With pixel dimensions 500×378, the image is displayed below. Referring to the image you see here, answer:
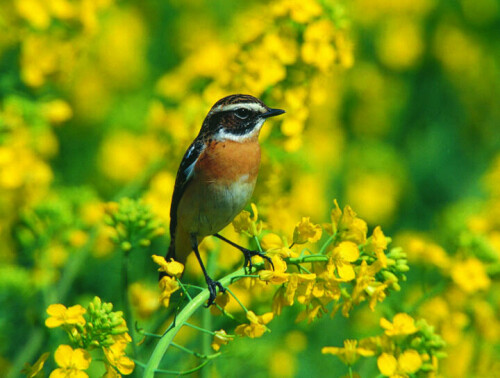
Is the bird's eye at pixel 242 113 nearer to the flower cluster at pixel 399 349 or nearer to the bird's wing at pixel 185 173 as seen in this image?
the bird's wing at pixel 185 173

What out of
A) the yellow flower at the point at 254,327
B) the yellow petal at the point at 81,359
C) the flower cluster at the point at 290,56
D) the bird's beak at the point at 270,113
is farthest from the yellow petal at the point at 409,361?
the flower cluster at the point at 290,56

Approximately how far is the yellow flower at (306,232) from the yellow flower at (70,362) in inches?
33.4

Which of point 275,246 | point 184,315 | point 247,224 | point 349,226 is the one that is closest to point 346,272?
point 349,226

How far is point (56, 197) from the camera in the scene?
15.7 feet

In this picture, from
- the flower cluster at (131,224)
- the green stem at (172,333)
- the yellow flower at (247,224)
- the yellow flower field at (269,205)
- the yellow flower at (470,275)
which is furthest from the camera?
the yellow flower at (470,275)

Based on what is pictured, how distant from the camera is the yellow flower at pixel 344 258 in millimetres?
2539

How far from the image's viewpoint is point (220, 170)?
348cm

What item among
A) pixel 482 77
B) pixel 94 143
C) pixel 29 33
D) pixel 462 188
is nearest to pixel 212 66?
pixel 29 33

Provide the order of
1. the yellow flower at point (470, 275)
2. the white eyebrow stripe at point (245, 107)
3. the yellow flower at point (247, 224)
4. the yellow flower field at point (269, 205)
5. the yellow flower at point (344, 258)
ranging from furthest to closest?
1. the yellow flower at point (470, 275)
2. the white eyebrow stripe at point (245, 107)
3. the yellow flower at point (247, 224)
4. the yellow flower field at point (269, 205)
5. the yellow flower at point (344, 258)

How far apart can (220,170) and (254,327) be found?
107cm

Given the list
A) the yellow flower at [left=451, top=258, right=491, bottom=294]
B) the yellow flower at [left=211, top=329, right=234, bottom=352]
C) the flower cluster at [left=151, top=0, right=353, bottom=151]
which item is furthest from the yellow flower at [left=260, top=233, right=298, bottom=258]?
the yellow flower at [left=451, top=258, right=491, bottom=294]

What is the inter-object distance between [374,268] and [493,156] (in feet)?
17.9

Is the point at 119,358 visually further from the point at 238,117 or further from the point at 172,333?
the point at 238,117

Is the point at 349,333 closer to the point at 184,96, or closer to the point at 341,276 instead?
the point at 184,96
